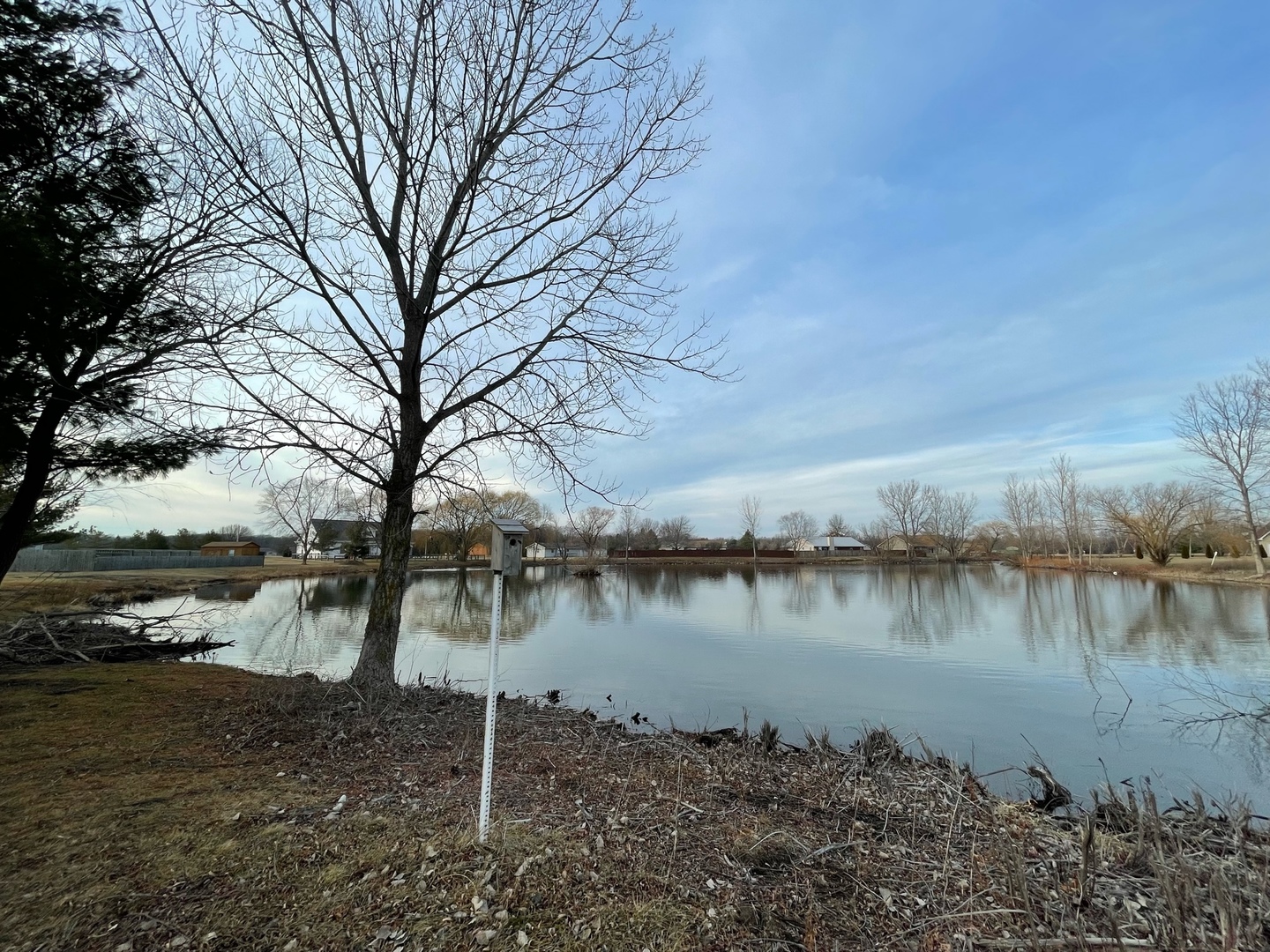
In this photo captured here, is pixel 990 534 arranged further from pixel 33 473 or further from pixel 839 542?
pixel 33 473

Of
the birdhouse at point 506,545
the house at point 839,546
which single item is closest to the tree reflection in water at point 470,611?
the birdhouse at point 506,545

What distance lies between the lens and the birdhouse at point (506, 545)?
3.57 metres

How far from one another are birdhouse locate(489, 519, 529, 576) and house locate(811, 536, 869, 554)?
90.8m

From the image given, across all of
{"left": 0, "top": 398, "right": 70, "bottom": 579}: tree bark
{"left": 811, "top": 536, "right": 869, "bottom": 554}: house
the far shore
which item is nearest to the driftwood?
the far shore

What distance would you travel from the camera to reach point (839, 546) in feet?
311

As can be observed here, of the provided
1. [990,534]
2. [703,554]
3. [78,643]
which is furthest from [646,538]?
[78,643]

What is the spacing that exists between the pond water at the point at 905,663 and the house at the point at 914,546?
5481 centimetres

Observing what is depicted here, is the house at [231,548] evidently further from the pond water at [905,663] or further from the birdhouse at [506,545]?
the birdhouse at [506,545]

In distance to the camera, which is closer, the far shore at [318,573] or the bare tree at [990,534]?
the far shore at [318,573]

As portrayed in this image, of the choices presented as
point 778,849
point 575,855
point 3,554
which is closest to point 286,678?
point 3,554

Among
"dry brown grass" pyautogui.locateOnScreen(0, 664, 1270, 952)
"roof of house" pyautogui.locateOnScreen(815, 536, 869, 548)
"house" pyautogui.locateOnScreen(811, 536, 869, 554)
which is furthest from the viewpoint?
"roof of house" pyautogui.locateOnScreen(815, 536, 869, 548)

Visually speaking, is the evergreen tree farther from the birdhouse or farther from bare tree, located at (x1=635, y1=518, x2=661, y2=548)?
bare tree, located at (x1=635, y1=518, x2=661, y2=548)

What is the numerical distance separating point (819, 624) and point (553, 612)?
9.95 metres

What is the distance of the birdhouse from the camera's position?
11.7 ft
